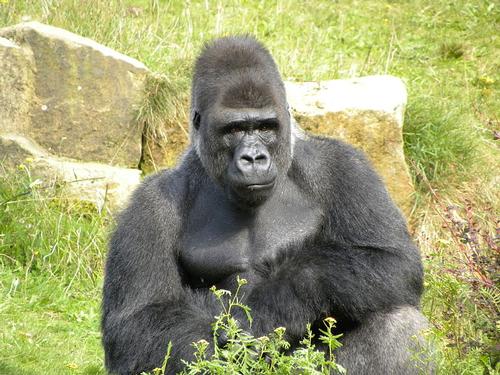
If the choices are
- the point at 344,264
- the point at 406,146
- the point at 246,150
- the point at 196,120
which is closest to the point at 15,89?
the point at 196,120

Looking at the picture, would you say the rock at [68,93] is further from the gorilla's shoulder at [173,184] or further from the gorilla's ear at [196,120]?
the gorilla's ear at [196,120]

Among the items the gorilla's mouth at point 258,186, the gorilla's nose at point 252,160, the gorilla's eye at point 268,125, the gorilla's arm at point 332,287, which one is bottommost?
the gorilla's arm at point 332,287

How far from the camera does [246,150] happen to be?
4613 mm

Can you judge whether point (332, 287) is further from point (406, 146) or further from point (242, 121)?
point (406, 146)

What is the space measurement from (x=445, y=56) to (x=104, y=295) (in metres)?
6.55

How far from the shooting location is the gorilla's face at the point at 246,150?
4.59 m

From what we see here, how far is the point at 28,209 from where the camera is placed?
7305 mm

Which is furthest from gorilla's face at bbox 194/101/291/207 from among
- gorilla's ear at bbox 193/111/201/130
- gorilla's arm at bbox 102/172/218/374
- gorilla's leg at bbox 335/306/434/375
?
gorilla's leg at bbox 335/306/434/375

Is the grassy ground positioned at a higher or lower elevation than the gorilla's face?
lower

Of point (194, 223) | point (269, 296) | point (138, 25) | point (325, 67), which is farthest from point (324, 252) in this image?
point (138, 25)

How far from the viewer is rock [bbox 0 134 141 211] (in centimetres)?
763

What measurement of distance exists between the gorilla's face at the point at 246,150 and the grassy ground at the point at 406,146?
1.00 metres

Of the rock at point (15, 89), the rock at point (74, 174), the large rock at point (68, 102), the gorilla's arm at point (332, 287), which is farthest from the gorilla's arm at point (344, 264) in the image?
the rock at point (15, 89)

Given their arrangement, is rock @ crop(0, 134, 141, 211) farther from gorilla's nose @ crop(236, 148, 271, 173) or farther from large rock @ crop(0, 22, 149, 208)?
gorilla's nose @ crop(236, 148, 271, 173)
